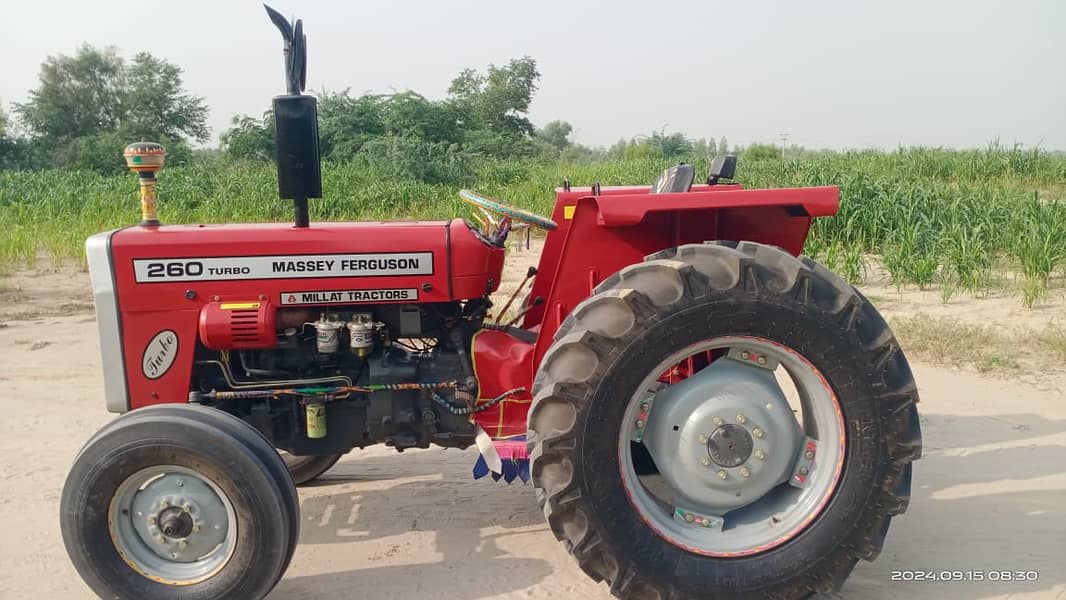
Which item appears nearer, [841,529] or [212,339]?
[841,529]

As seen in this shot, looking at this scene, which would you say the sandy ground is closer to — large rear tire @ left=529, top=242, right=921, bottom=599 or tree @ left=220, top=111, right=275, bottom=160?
large rear tire @ left=529, top=242, right=921, bottom=599

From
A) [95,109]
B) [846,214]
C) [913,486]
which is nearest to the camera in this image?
[913,486]

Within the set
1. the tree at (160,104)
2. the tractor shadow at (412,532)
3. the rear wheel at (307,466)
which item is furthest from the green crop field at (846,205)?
the tree at (160,104)

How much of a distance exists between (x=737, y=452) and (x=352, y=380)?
1.45 meters

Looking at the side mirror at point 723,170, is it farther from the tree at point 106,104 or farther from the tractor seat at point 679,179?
the tree at point 106,104

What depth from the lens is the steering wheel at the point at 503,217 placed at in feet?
9.34

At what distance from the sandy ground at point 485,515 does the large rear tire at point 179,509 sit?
0.33m

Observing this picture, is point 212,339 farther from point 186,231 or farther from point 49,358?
point 49,358

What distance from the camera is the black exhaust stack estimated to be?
2605mm

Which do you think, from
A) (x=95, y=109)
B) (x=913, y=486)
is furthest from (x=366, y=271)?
(x=95, y=109)

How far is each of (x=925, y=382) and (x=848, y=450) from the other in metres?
2.93

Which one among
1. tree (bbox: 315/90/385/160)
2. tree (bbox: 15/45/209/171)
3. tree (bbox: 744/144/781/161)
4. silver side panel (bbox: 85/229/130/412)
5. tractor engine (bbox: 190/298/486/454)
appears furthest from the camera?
tree (bbox: 15/45/209/171)

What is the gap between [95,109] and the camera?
36219mm

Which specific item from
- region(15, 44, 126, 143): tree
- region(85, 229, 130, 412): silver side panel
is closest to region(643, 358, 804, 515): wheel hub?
region(85, 229, 130, 412): silver side panel
